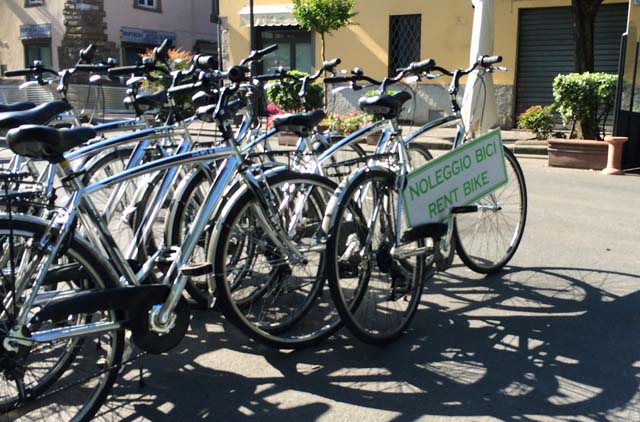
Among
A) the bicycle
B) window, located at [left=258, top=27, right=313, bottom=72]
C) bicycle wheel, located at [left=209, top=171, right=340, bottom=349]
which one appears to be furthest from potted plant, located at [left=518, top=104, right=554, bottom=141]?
bicycle wheel, located at [left=209, top=171, right=340, bottom=349]

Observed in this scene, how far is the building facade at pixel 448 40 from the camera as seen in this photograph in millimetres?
14703

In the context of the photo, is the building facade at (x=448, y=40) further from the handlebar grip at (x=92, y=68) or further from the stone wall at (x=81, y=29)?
the handlebar grip at (x=92, y=68)

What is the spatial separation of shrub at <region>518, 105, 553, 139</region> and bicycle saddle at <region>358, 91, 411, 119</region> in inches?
333

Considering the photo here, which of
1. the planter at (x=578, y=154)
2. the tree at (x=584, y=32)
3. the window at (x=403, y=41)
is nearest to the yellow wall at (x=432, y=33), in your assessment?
the window at (x=403, y=41)

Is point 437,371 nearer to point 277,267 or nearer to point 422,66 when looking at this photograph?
point 277,267

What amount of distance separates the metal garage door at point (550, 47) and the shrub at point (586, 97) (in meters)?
5.12

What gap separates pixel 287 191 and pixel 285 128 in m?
0.41

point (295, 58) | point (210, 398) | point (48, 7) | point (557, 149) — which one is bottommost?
point (210, 398)

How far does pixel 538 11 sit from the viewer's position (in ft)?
49.0

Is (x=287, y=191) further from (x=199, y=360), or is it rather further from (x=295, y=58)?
(x=295, y=58)

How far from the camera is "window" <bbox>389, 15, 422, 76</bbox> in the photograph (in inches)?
653

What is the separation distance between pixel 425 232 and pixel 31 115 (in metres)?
2.17

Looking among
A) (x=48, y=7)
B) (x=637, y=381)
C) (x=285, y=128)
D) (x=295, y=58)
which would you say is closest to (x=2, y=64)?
(x=48, y=7)

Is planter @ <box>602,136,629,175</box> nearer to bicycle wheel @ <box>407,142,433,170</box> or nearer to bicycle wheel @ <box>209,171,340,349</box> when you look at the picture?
bicycle wheel @ <box>407,142,433,170</box>
